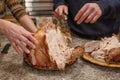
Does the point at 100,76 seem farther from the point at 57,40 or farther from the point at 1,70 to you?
the point at 1,70

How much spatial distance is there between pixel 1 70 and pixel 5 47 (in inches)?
8.8

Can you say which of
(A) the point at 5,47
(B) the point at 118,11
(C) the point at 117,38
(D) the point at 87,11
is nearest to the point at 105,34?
(B) the point at 118,11

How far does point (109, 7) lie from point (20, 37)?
1.60ft

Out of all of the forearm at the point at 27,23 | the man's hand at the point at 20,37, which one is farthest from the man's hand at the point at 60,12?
the man's hand at the point at 20,37

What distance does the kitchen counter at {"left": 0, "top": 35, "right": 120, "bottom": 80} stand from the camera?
93cm


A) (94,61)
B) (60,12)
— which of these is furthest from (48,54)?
(60,12)

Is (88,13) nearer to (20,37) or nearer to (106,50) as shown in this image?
(106,50)

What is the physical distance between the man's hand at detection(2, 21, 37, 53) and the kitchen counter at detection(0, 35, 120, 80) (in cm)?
9

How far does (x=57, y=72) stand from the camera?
97 cm

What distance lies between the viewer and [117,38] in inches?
43.5

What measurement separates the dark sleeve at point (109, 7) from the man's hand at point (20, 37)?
36cm

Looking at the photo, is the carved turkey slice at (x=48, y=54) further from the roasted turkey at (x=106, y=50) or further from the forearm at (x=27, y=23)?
the forearm at (x=27, y=23)

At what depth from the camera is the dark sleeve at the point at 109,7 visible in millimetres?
1139

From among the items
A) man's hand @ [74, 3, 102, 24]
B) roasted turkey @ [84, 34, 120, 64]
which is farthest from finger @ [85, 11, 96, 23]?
roasted turkey @ [84, 34, 120, 64]
